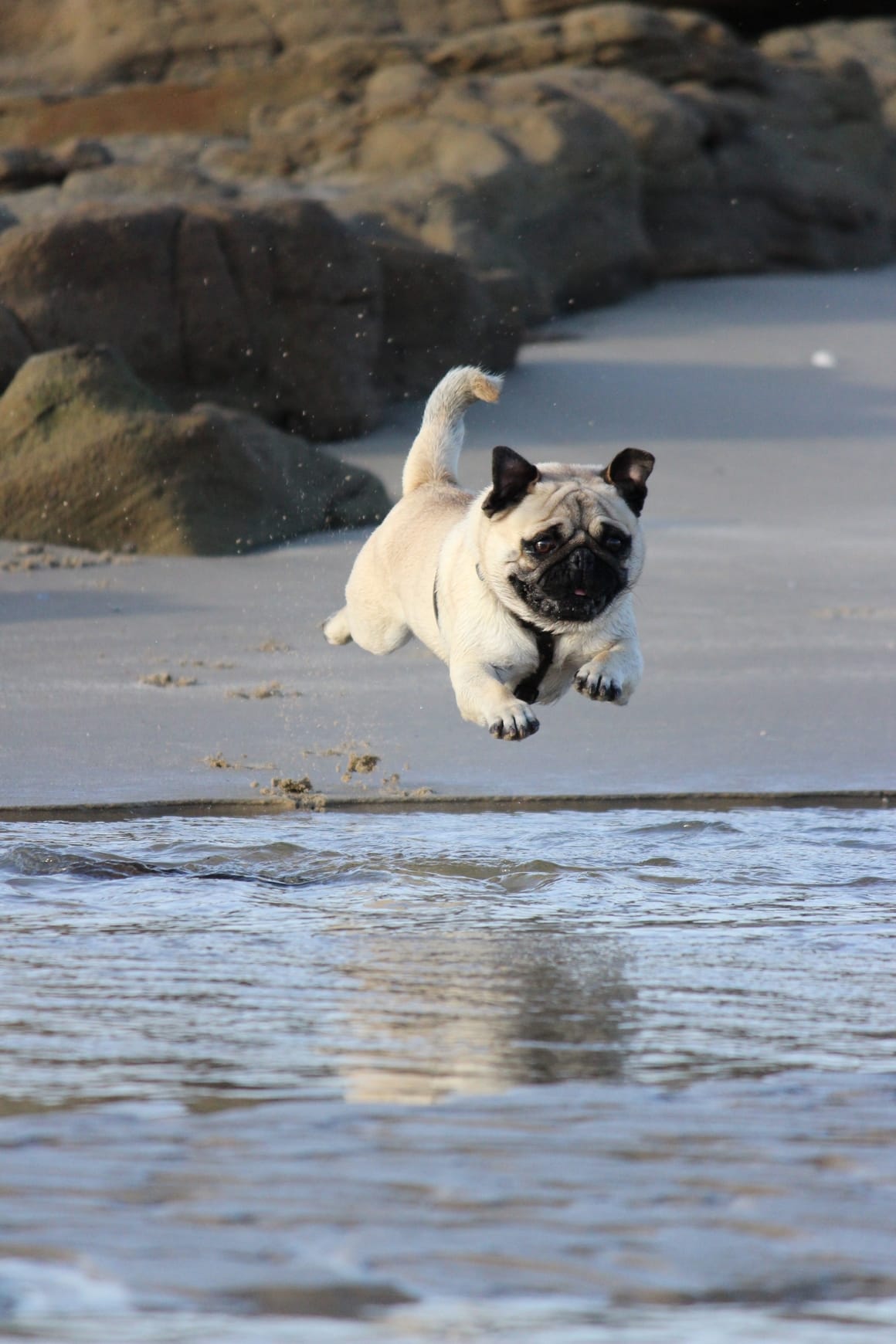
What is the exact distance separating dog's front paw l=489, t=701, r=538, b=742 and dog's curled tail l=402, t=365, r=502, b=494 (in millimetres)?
1332

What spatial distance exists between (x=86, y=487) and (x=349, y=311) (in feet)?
12.5

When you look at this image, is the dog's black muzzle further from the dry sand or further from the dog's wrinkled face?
the dry sand

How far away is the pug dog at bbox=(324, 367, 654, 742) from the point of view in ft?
16.6

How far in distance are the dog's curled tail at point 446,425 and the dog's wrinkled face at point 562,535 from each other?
872 millimetres

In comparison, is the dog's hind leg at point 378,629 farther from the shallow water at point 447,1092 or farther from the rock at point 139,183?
the rock at point 139,183

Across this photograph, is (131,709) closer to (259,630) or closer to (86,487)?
(259,630)

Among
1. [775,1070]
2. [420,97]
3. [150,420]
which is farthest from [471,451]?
[775,1070]

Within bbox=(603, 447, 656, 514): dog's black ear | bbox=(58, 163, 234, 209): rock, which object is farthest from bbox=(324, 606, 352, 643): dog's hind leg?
bbox=(58, 163, 234, 209): rock

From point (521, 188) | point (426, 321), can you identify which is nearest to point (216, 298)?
point (426, 321)

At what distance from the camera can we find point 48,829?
618cm

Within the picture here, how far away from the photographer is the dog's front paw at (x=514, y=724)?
16.4ft

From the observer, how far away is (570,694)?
331 inches

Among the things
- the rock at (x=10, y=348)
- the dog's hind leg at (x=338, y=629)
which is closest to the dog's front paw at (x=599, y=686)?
Result: the dog's hind leg at (x=338, y=629)

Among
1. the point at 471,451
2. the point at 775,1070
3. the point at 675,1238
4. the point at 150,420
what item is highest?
the point at 675,1238
